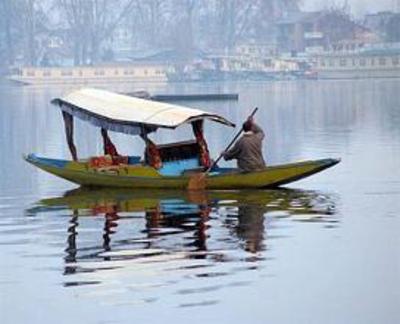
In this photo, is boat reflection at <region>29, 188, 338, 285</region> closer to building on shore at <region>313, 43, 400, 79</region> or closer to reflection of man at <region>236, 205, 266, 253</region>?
reflection of man at <region>236, 205, 266, 253</region>

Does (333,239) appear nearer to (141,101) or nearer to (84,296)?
(84,296)

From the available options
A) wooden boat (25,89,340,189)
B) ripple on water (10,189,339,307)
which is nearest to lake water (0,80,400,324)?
ripple on water (10,189,339,307)

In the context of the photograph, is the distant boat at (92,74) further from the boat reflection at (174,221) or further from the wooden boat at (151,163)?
the boat reflection at (174,221)

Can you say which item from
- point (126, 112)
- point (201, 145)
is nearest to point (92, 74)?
point (126, 112)

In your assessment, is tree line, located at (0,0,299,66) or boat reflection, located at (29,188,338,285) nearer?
boat reflection, located at (29,188,338,285)

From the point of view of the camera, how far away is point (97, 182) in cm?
1955

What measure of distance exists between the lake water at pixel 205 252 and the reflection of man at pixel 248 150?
15.6 inches

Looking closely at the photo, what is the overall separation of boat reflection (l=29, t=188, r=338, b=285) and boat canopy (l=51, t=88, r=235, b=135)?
1.18 m

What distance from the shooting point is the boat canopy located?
63.7ft

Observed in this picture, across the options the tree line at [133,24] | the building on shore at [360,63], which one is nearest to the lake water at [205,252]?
the building on shore at [360,63]

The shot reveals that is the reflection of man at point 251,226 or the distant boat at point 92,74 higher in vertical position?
the reflection of man at point 251,226

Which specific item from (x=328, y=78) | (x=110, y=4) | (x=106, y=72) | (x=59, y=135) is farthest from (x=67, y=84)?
(x=59, y=135)

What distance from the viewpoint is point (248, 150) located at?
18016 mm

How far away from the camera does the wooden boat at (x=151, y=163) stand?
1823 centimetres
